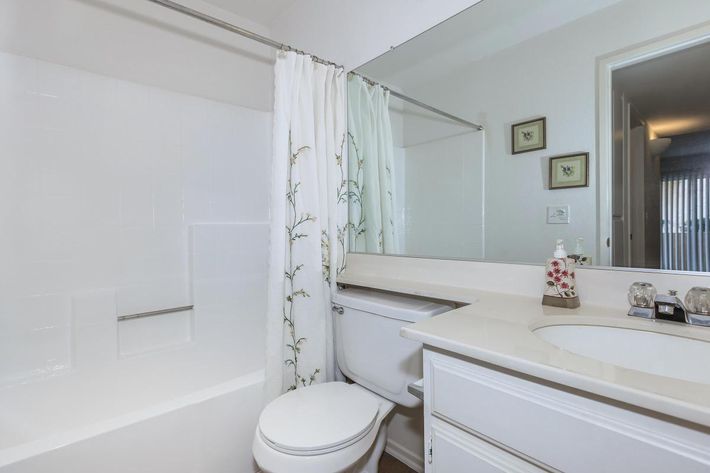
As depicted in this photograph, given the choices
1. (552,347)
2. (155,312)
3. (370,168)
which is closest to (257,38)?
(370,168)

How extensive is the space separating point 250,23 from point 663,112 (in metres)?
2.29

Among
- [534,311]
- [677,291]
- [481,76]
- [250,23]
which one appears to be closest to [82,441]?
[534,311]

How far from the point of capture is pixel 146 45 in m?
1.80

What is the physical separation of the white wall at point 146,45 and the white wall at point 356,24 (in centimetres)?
33

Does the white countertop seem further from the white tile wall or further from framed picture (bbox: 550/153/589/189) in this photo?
the white tile wall

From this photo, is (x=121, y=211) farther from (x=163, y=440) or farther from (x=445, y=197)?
(x=445, y=197)

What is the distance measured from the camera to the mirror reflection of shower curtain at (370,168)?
166 centimetres

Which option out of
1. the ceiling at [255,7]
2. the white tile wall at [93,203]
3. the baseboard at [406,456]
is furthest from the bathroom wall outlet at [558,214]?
the ceiling at [255,7]

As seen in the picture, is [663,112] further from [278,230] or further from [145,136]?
[145,136]

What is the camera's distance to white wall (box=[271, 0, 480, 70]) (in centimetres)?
138

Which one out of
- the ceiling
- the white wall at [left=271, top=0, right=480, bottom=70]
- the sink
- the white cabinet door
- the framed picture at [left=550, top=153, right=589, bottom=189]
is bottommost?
the white cabinet door

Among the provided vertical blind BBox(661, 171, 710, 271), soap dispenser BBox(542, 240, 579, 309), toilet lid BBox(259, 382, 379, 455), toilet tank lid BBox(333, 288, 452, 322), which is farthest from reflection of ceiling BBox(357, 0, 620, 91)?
toilet lid BBox(259, 382, 379, 455)

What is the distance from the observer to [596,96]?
3.23ft

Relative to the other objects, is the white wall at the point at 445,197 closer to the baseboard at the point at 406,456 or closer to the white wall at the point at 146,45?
the baseboard at the point at 406,456
